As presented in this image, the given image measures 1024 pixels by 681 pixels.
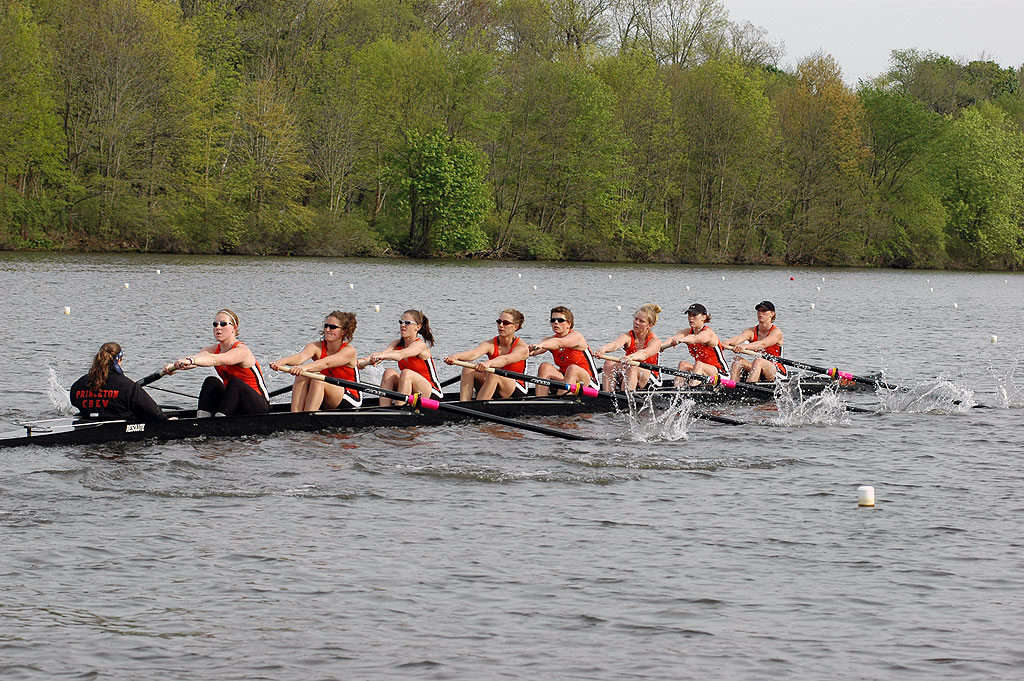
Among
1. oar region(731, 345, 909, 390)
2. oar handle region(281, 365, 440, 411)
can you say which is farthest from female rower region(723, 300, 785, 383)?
oar handle region(281, 365, 440, 411)

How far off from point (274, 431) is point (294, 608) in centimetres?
524

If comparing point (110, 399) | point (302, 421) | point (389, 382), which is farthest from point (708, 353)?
point (110, 399)

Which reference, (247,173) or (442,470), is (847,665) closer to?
(442,470)

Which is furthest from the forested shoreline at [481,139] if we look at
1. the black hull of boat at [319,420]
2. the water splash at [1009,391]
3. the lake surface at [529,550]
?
the black hull of boat at [319,420]

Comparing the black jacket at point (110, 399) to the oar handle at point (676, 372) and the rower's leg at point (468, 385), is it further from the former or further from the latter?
the oar handle at point (676, 372)

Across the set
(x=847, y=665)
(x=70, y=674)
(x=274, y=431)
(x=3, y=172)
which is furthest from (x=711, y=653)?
(x=3, y=172)

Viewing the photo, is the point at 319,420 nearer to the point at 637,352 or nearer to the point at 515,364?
the point at 515,364

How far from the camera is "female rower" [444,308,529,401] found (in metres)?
13.9

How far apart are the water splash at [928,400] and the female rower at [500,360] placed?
5.12 m

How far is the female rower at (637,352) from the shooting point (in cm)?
1526

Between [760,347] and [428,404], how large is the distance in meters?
5.80

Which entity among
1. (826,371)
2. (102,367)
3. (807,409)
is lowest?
(807,409)

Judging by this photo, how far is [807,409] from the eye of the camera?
51.1ft

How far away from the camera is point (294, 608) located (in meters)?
7.62
